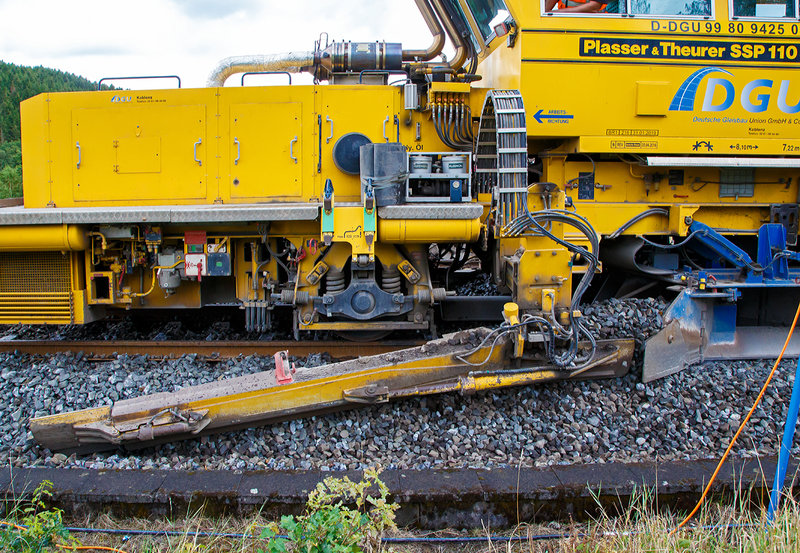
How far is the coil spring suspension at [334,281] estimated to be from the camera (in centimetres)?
560

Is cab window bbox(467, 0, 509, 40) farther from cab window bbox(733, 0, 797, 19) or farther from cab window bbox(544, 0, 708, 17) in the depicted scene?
cab window bbox(733, 0, 797, 19)

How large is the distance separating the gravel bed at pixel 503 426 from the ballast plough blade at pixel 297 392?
0.65ft

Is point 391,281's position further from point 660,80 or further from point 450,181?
point 660,80

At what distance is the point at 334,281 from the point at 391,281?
0.57 m

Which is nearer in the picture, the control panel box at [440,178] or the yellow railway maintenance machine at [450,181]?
the yellow railway maintenance machine at [450,181]

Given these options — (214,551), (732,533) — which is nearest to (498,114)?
(732,533)

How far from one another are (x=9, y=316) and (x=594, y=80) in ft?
20.8

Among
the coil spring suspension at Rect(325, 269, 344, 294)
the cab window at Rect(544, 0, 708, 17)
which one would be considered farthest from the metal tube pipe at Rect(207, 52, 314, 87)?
the cab window at Rect(544, 0, 708, 17)

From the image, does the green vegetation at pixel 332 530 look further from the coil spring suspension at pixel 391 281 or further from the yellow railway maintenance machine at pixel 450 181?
the coil spring suspension at pixel 391 281

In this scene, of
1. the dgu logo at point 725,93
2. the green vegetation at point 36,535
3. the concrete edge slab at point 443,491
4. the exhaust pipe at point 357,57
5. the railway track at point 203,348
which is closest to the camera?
the green vegetation at point 36,535

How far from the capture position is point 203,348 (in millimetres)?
5875

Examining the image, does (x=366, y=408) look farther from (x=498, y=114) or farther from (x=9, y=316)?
(x=9, y=316)

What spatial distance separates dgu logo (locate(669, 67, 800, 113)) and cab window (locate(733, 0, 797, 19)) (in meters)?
0.58

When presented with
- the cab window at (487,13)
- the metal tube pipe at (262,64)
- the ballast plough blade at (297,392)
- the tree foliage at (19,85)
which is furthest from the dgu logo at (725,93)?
the tree foliage at (19,85)
